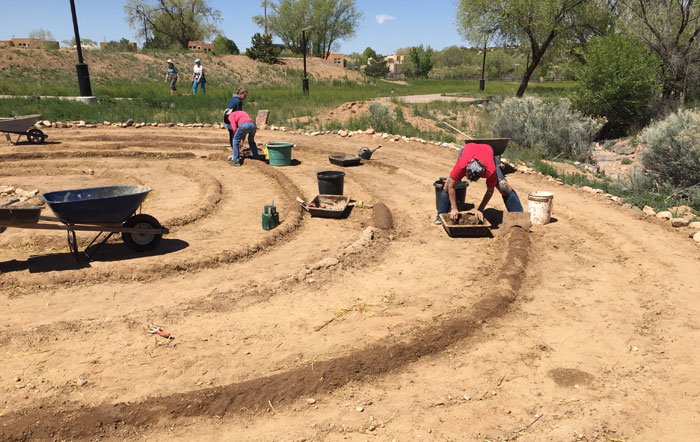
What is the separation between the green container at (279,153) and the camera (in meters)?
11.4

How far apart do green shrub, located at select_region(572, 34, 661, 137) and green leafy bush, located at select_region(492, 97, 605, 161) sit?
3.16 metres

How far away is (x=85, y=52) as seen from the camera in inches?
1318

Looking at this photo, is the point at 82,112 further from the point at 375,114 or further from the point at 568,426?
the point at 568,426

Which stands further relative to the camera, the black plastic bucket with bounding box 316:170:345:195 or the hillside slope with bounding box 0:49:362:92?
the hillside slope with bounding box 0:49:362:92

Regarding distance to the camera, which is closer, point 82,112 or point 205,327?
point 205,327

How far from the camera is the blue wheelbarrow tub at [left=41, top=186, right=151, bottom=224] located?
223 inches

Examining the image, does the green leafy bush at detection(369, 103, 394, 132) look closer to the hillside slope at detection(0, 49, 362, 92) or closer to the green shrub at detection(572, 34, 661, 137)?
the green shrub at detection(572, 34, 661, 137)

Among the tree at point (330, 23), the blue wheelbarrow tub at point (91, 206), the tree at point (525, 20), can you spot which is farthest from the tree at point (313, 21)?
the blue wheelbarrow tub at point (91, 206)

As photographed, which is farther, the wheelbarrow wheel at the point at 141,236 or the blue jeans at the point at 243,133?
the blue jeans at the point at 243,133

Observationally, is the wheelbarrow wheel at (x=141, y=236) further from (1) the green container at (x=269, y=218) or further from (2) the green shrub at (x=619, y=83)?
(2) the green shrub at (x=619, y=83)

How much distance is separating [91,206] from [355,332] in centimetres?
357

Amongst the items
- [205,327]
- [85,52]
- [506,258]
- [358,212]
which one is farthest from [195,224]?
[85,52]

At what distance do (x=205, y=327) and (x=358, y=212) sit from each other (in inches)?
167

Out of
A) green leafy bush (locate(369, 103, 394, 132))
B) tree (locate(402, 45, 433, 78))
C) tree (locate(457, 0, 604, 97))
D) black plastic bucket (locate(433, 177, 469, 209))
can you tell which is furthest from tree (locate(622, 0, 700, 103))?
tree (locate(402, 45, 433, 78))
